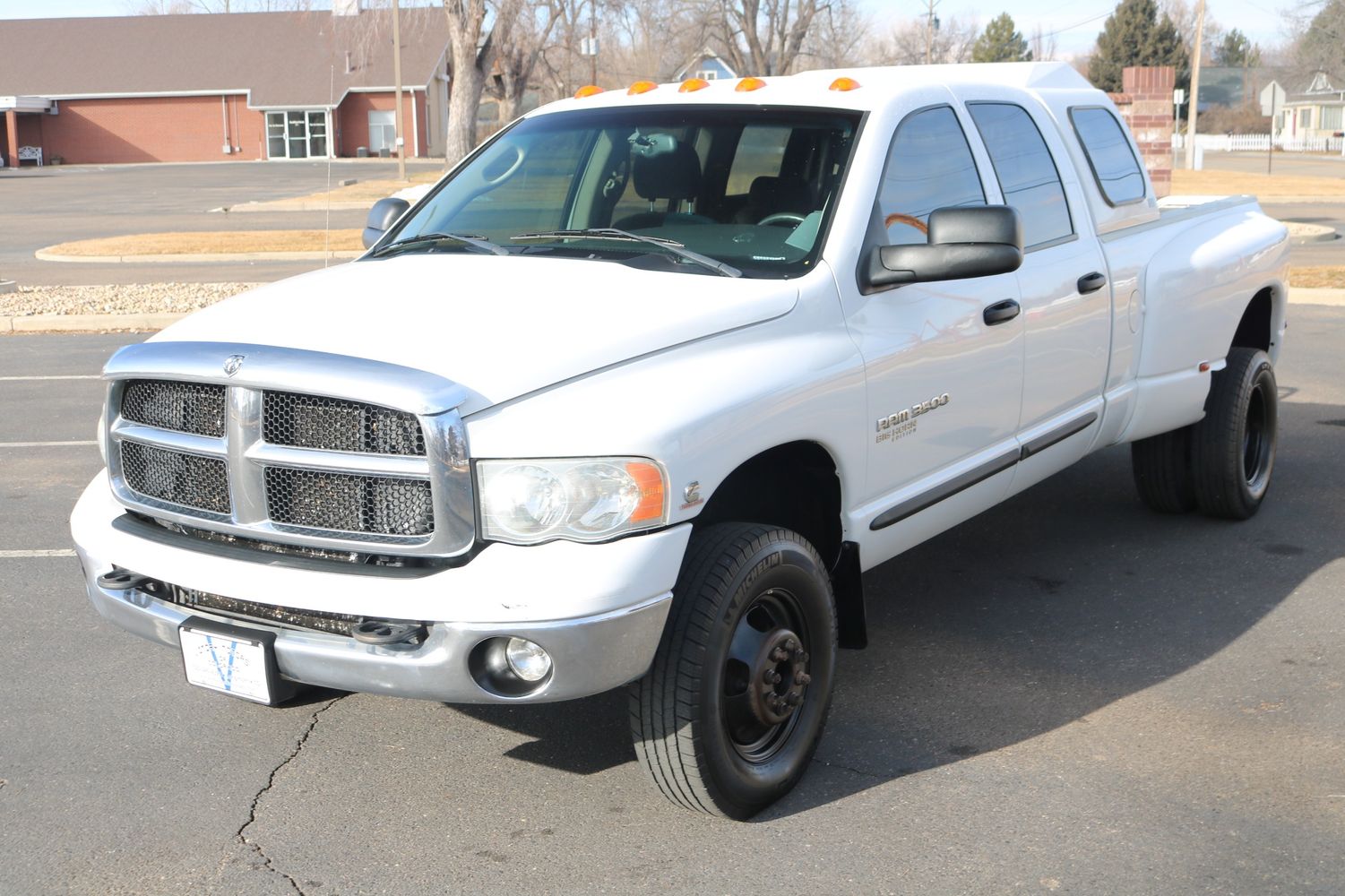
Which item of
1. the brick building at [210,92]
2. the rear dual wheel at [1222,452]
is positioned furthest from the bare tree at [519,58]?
the rear dual wheel at [1222,452]

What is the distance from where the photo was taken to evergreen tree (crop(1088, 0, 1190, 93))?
→ 7681 centimetres

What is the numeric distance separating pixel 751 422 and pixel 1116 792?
4.80 ft

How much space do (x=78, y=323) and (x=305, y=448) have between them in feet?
37.5

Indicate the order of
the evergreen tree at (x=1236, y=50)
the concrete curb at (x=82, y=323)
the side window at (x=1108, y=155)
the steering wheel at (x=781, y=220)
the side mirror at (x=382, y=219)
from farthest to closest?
the evergreen tree at (x=1236, y=50) < the concrete curb at (x=82, y=323) < the side window at (x=1108, y=155) < the side mirror at (x=382, y=219) < the steering wheel at (x=781, y=220)

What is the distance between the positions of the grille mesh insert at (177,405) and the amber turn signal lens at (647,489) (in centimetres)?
107

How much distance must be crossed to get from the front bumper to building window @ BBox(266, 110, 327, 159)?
66124mm

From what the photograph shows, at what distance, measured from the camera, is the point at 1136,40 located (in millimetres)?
77125

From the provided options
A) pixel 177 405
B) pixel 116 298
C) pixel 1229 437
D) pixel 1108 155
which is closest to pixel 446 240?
pixel 177 405

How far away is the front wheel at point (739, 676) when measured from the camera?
11.4 feet

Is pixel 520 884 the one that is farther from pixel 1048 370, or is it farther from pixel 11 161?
pixel 11 161

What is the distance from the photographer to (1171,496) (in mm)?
6594

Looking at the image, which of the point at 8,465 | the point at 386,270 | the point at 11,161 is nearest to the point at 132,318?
the point at 8,465

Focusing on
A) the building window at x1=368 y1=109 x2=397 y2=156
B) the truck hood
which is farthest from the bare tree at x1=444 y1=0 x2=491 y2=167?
the truck hood

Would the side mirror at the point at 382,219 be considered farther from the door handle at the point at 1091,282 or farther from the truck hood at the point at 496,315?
the door handle at the point at 1091,282
